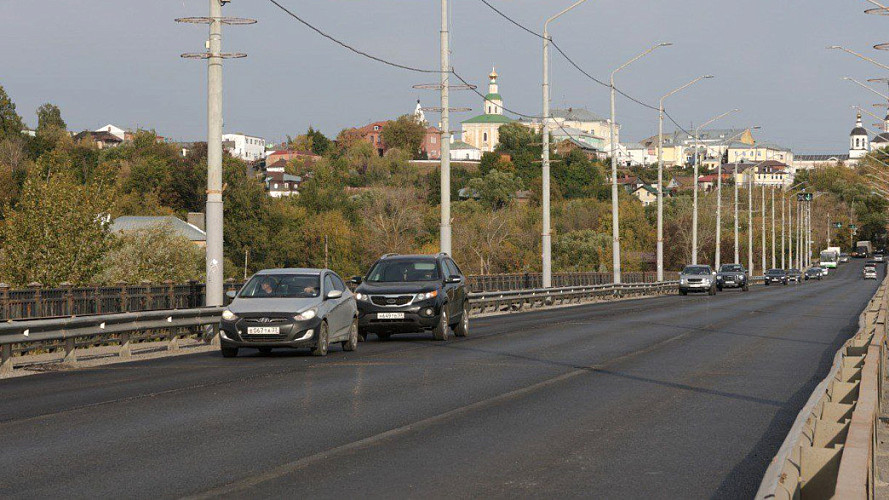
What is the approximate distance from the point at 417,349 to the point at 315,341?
292 cm

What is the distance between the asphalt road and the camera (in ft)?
28.4

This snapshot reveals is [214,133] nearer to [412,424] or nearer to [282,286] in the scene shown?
[282,286]

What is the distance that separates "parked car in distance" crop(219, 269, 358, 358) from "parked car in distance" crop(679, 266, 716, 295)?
4477 cm

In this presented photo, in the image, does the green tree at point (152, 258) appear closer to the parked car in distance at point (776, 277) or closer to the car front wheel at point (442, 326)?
the car front wheel at point (442, 326)

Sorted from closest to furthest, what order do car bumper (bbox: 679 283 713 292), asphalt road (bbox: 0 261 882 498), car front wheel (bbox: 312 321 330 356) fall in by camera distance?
asphalt road (bbox: 0 261 882 498) < car front wheel (bbox: 312 321 330 356) < car bumper (bbox: 679 283 713 292)

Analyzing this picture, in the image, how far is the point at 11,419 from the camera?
40.4 feet

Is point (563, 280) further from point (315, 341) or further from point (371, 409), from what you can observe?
point (371, 409)

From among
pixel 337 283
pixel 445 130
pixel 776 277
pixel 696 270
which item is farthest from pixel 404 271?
pixel 776 277

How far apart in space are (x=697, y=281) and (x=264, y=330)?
47205 mm

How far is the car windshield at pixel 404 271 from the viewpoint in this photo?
2655cm

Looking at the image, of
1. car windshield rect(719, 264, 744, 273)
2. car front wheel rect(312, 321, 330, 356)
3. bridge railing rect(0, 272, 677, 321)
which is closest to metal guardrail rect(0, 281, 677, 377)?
bridge railing rect(0, 272, 677, 321)

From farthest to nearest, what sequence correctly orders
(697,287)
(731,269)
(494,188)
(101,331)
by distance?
(494,188) < (731,269) < (697,287) < (101,331)

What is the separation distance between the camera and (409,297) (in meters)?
25.5

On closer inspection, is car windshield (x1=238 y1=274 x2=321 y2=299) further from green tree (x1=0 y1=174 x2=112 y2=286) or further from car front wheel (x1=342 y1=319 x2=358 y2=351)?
green tree (x1=0 y1=174 x2=112 y2=286)
